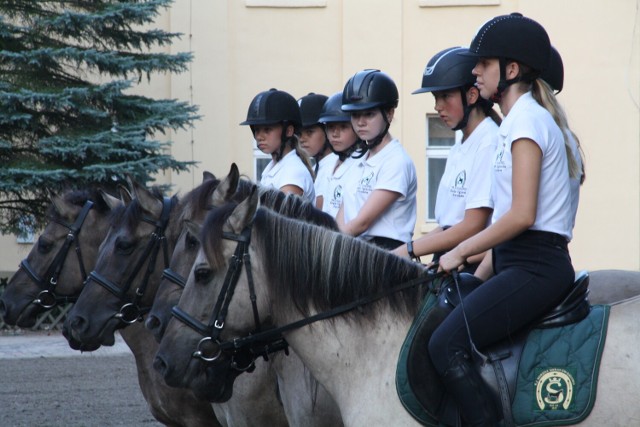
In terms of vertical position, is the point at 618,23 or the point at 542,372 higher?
the point at 618,23

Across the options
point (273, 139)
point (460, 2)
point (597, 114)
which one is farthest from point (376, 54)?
point (273, 139)

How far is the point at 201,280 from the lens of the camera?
4.59 m

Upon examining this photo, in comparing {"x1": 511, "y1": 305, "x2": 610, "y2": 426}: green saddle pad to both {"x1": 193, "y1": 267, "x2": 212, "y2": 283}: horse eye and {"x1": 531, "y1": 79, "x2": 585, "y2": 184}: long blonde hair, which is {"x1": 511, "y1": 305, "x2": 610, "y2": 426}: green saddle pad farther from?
{"x1": 193, "y1": 267, "x2": 212, "y2": 283}: horse eye

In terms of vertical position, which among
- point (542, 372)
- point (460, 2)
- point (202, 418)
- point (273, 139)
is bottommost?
point (202, 418)

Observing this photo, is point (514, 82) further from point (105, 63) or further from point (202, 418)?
point (105, 63)

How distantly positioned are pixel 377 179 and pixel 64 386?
7.47 metres

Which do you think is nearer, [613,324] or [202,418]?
[613,324]

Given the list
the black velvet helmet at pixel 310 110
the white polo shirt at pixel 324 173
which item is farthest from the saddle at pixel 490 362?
the black velvet helmet at pixel 310 110

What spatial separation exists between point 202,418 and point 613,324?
11.0 ft

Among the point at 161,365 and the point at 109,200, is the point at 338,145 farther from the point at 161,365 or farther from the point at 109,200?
the point at 161,365

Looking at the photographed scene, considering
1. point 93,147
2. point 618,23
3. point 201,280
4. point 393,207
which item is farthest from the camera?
point 618,23

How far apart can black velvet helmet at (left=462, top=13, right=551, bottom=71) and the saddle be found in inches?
38.4

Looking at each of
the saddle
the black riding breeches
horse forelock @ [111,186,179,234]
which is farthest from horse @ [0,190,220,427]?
the black riding breeches

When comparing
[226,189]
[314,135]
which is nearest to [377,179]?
[226,189]
